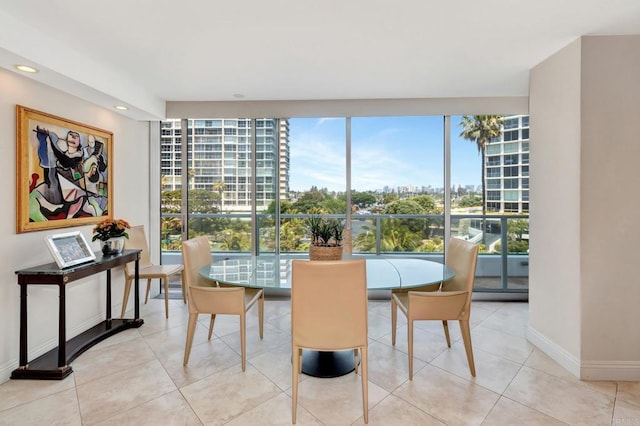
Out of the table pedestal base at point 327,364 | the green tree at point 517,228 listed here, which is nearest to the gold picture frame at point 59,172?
the table pedestal base at point 327,364

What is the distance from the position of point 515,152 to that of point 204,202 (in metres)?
4.11

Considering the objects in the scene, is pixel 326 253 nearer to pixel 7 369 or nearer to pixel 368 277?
pixel 368 277

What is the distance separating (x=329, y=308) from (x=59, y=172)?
268cm

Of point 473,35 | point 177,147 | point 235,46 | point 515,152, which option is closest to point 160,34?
point 235,46

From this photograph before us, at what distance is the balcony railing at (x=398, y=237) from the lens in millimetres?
3912

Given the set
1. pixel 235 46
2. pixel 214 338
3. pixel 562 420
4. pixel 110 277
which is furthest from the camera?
pixel 110 277

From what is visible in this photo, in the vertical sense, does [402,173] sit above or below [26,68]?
below

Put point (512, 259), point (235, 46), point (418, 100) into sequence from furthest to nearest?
point (512, 259) → point (418, 100) → point (235, 46)

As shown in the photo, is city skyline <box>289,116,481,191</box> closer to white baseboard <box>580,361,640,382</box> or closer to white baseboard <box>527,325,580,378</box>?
white baseboard <box>527,325,580,378</box>

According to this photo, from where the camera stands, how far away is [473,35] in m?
2.18

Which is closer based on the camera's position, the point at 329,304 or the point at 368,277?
the point at 329,304

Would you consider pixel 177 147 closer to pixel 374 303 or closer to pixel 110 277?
pixel 110 277

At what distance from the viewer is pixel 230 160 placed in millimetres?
4004

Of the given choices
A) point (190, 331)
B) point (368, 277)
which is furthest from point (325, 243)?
point (190, 331)
